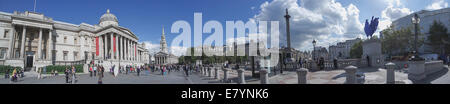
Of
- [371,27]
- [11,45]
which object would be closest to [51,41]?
[11,45]

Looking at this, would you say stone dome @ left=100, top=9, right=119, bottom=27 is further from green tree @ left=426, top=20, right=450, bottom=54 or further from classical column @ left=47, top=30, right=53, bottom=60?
green tree @ left=426, top=20, right=450, bottom=54

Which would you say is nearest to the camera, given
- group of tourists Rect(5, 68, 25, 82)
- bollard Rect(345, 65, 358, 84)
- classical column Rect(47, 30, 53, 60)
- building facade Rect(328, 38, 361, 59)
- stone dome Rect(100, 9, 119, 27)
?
bollard Rect(345, 65, 358, 84)

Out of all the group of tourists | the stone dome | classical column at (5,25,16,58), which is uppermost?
the stone dome

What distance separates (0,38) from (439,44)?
95.5 metres

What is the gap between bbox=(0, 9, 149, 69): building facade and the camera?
3828cm

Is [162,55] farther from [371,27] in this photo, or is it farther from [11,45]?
[371,27]

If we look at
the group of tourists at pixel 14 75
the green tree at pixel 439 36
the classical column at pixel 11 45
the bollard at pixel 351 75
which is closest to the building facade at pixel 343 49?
the green tree at pixel 439 36

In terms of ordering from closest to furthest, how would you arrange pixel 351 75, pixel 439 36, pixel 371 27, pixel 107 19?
pixel 351 75, pixel 371 27, pixel 439 36, pixel 107 19

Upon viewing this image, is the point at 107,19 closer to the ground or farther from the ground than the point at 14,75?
farther from the ground

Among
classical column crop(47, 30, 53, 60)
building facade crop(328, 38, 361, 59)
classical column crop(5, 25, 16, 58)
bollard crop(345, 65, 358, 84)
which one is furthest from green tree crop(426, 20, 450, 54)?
classical column crop(5, 25, 16, 58)

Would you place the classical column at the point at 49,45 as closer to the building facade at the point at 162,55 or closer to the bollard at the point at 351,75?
the bollard at the point at 351,75

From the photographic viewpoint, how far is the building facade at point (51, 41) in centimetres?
3828

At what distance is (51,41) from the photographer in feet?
150
